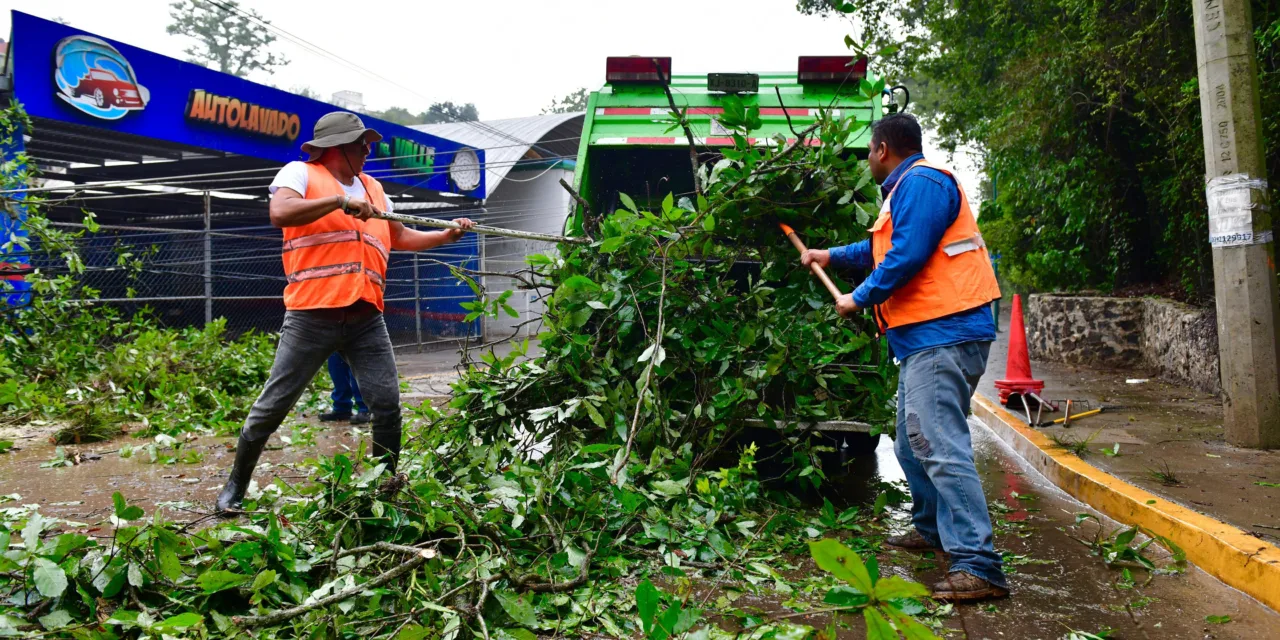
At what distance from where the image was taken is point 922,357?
3305mm

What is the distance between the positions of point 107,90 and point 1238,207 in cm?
1261

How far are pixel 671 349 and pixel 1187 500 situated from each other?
2.66m

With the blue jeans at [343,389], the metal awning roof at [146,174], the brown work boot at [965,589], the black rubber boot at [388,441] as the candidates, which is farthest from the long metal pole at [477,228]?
the metal awning roof at [146,174]

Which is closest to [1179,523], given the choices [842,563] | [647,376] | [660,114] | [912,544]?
[912,544]

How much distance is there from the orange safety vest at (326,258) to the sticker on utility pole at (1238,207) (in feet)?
16.5

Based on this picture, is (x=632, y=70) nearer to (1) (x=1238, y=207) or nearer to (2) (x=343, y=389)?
(2) (x=343, y=389)

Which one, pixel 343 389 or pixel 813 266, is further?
pixel 343 389

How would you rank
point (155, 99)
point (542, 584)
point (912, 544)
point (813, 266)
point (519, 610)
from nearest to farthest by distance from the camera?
point (519, 610) → point (542, 584) → point (912, 544) → point (813, 266) → point (155, 99)

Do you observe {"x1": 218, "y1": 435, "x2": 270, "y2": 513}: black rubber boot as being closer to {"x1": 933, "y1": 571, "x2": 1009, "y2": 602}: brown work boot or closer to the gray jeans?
the gray jeans

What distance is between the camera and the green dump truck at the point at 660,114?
20.0 ft

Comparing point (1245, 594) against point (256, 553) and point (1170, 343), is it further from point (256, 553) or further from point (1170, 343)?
point (1170, 343)

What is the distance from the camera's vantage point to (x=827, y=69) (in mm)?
6336

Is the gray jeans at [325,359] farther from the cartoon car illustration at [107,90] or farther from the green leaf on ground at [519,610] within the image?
the cartoon car illustration at [107,90]

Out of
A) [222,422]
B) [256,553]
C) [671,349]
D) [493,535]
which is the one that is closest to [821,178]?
[671,349]
